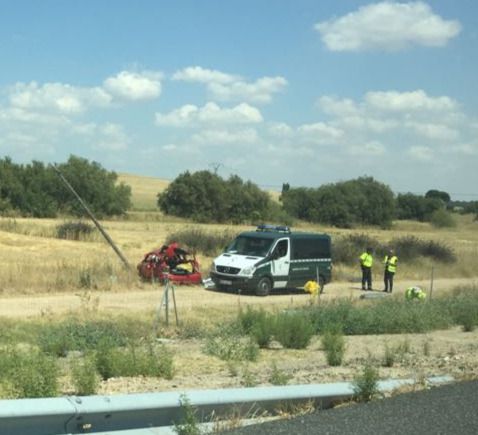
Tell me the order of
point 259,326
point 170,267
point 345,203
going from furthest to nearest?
point 345,203 → point 170,267 → point 259,326

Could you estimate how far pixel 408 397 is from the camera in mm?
7684

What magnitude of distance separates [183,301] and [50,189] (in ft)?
175

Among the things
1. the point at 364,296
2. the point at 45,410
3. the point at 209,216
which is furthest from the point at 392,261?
the point at 209,216

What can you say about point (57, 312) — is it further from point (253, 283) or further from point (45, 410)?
point (45, 410)

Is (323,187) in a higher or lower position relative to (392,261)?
higher

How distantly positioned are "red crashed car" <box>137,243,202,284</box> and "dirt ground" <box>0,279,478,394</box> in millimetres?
4661

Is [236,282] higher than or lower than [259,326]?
lower

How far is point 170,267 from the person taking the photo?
3041 cm

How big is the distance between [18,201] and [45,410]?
7229 cm

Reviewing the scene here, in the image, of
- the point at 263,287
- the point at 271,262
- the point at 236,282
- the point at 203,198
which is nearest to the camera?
the point at 236,282

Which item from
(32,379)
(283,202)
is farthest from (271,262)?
(283,202)

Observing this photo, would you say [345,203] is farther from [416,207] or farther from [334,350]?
[334,350]

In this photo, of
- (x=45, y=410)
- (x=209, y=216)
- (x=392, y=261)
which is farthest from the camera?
(x=209, y=216)

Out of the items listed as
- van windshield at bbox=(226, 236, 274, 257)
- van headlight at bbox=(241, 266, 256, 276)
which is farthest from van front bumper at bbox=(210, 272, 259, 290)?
van windshield at bbox=(226, 236, 274, 257)
